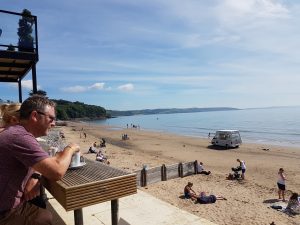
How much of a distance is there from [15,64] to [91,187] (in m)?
7.46

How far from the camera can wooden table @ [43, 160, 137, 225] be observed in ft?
7.50

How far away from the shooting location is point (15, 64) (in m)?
8.84

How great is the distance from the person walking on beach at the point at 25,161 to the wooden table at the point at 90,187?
153 millimetres

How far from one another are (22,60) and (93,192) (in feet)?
21.7

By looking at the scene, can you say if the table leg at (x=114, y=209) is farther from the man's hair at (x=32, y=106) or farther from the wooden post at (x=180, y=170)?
the wooden post at (x=180, y=170)

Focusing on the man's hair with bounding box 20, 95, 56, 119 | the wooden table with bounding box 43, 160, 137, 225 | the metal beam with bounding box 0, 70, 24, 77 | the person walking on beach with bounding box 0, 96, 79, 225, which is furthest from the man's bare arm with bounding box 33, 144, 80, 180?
the metal beam with bounding box 0, 70, 24, 77

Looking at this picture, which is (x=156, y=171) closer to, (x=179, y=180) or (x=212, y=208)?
(x=179, y=180)

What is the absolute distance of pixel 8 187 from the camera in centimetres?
224

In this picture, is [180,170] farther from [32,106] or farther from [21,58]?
[32,106]

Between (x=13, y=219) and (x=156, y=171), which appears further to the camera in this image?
(x=156, y=171)

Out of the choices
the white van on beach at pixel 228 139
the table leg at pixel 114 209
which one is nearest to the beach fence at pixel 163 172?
the table leg at pixel 114 209

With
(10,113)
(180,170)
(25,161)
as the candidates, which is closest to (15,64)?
(10,113)

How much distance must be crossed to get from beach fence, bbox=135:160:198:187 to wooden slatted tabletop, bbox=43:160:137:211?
12.0 metres

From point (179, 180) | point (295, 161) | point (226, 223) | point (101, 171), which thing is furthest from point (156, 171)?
point (295, 161)
